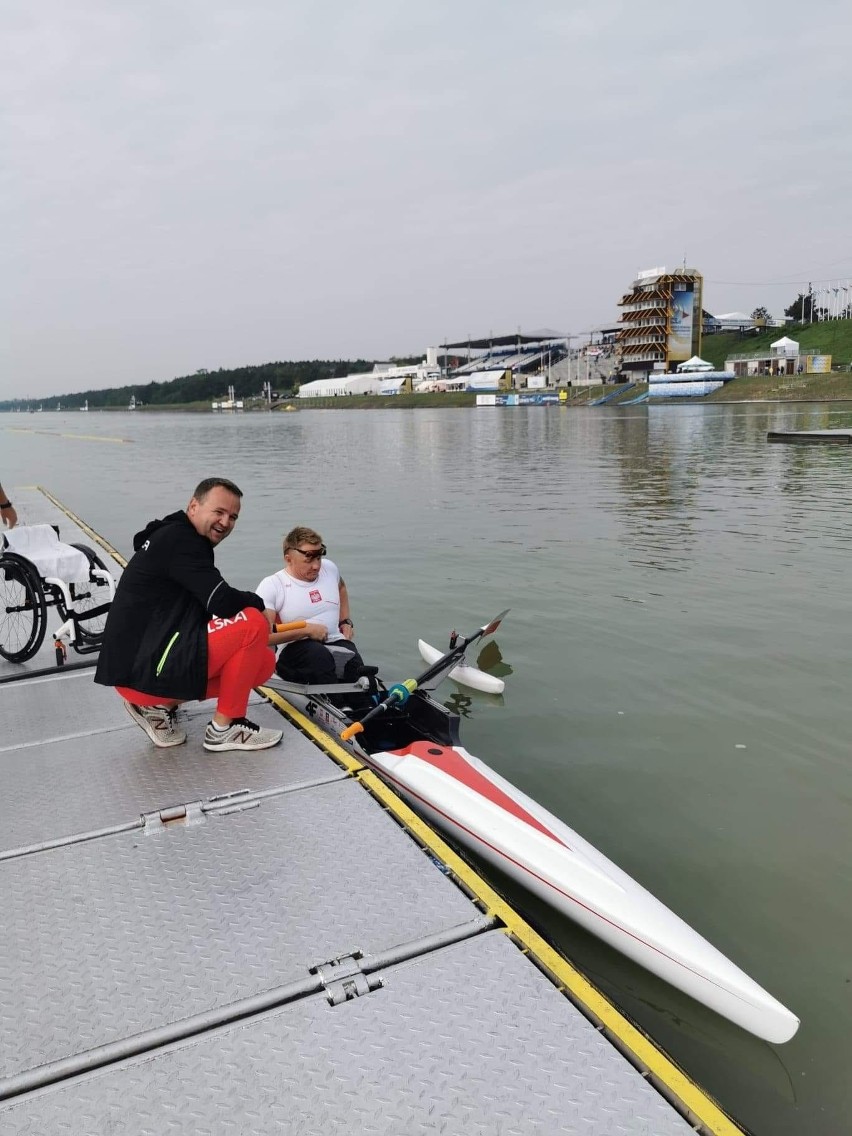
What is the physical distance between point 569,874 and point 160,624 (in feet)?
8.91

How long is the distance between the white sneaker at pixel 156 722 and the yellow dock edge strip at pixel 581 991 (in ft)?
4.51

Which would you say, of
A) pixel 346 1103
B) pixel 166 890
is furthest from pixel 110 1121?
pixel 166 890

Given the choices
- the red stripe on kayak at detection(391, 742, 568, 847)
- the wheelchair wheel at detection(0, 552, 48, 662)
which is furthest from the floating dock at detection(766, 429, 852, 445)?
the wheelchair wheel at detection(0, 552, 48, 662)

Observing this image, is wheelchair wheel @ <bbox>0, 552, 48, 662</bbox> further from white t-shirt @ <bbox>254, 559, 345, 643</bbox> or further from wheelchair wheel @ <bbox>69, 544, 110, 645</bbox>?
white t-shirt @ <bbox>254, 559, 345, 643</bbox>

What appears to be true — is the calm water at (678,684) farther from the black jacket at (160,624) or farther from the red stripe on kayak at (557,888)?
the black jacket at (160,624)

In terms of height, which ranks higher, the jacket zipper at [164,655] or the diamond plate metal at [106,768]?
the jacket zipper at [164,655]

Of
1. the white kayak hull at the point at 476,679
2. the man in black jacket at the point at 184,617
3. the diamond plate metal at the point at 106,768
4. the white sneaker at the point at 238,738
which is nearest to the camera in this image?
the diamond plate metal at the point at 106,768

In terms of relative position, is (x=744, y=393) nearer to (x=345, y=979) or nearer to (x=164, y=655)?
→ (x=164, y=655)

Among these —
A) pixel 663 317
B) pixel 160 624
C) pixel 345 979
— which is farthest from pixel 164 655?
pixel 663 317

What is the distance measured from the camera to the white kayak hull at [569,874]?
11.2 ft

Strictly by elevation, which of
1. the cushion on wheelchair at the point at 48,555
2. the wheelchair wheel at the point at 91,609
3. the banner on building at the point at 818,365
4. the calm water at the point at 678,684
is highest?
the banner on building at the point at 818,365

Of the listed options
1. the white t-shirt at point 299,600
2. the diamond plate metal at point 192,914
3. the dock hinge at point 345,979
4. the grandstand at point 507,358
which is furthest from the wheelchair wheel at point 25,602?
the grandstand at point 507,358

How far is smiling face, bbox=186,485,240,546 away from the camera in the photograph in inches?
172

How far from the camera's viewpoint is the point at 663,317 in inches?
4658
